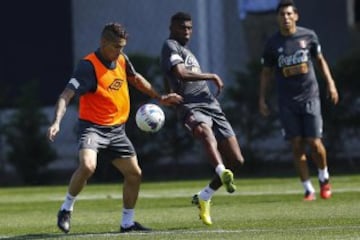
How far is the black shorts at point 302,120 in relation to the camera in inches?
643

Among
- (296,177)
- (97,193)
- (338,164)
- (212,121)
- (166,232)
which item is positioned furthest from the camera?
(338,164)

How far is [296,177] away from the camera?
2228 centimetres

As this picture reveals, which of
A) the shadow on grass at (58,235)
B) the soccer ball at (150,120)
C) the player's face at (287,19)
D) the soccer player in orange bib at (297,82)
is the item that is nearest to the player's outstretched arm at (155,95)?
the soccer ball at (150,120)

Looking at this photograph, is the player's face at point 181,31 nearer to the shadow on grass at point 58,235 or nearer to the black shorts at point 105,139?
the black shorts at point 105,139

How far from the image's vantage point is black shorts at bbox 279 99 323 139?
16328mm

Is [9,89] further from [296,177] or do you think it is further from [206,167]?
[296,177]

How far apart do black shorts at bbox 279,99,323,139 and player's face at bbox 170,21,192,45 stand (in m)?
2.87

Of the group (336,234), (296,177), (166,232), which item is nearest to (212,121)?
(166,232)

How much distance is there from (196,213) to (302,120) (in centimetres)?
234

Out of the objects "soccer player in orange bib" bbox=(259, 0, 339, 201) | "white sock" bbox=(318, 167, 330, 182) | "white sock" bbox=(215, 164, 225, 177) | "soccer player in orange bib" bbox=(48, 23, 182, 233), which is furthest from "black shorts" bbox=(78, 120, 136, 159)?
"white sock" bbox=(318, 167, 330, 182)

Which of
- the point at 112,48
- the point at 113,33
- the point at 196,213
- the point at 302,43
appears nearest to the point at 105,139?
the point at 112,48

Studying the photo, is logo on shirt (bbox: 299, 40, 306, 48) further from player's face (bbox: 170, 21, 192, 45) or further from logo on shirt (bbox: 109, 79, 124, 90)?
logo on shirt (bbox: 109, 79, 124, 90)

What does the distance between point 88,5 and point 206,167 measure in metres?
4.54

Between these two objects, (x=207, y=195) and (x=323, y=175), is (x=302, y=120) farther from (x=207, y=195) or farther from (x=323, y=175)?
(x=207, y=195)
